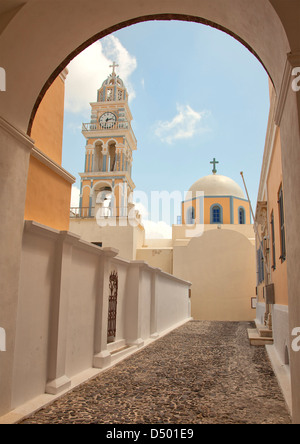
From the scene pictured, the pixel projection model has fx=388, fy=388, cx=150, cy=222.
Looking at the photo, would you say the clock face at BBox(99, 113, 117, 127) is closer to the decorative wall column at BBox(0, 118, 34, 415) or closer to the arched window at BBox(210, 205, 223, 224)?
the arched window at BBox(210, 205, 223, 224)

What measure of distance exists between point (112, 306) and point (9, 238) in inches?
172

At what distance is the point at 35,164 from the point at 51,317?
2.33 m

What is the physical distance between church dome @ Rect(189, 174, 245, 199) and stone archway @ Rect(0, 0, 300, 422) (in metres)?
24.4

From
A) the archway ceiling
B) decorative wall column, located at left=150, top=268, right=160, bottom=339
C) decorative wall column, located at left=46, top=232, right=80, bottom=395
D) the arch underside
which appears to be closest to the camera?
the archway ceiling

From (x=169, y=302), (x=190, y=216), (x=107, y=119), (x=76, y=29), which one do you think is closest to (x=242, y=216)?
(x=190, y=216)

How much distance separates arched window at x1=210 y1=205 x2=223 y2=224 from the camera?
91.9 feet

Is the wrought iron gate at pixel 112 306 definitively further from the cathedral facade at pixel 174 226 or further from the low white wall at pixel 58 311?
the cathedral facade at pixel 174 226

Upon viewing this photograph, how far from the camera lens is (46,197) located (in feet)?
20.5

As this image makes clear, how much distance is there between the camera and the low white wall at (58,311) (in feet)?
15.3

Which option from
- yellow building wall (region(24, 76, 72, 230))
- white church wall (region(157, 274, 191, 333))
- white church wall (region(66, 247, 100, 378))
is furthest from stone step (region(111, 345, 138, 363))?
white church wall (region(157, 274, 191, 333))

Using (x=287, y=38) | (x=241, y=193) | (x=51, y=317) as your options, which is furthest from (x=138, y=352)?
(x=241, y=193)

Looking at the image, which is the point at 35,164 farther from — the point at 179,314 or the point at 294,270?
the point at 179,314

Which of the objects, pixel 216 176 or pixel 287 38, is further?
pixel 216 176

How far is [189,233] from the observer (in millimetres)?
25578
